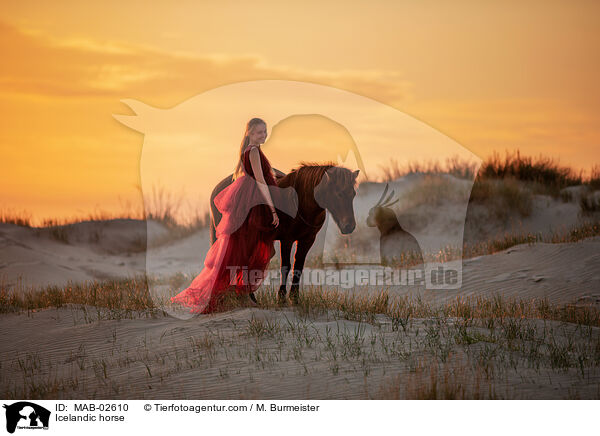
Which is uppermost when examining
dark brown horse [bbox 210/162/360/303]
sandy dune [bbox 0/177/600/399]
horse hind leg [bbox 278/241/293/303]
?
dark brown horse [bbox 210/162/360/303]

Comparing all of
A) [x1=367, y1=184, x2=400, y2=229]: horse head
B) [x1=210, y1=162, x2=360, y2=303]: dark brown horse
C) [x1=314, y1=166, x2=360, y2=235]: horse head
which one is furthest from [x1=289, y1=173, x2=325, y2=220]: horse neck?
[x1=367, y1=184, x2=400, y2=229]: horse head

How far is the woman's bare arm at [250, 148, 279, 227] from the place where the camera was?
6.84m

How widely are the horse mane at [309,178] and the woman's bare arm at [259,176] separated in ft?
1.04

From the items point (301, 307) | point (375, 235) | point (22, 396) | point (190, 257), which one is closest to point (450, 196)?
point (375, 235)

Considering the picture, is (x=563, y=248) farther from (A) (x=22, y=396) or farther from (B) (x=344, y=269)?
(A) (x=22, y=396)

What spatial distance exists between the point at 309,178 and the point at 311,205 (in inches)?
12.0

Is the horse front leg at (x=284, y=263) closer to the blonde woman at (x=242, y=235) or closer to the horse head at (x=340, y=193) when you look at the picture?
the blonde woman at (x=242, y=235)

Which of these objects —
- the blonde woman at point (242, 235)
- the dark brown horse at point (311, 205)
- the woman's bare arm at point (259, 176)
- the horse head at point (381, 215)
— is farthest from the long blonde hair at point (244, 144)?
the horse head at point (381, 215)

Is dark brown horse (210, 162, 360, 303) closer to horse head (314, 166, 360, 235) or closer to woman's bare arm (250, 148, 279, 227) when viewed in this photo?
horse head (314, 166, 360, 235)
